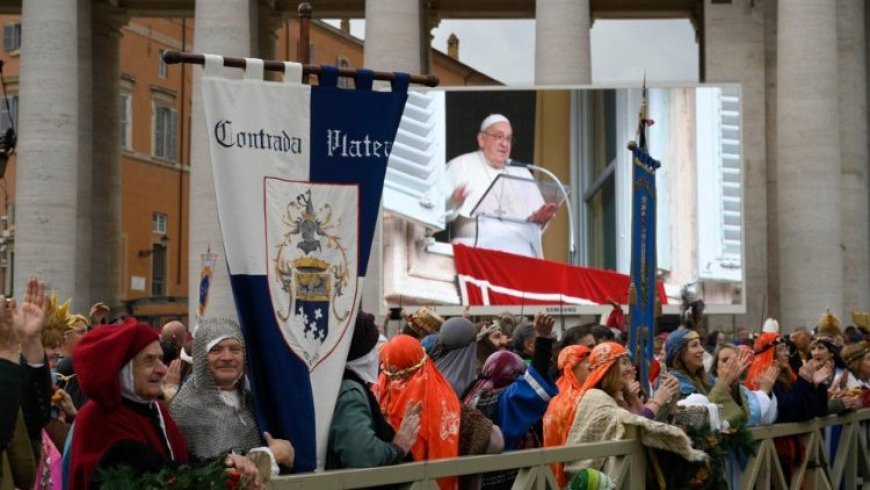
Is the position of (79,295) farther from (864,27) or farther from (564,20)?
(864,27)

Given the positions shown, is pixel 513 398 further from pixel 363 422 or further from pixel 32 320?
pixel 32 320

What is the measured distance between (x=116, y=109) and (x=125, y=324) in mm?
39637

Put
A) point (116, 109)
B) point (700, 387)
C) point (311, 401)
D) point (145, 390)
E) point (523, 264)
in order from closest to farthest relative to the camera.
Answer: point (145, 390)
point (311, 401)
point (700, 387)
point (523, 264)
point (116, 109)

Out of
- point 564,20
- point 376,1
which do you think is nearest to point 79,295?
point 376,1

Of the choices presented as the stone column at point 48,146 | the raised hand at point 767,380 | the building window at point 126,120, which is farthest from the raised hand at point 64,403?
the building window at point 126,120

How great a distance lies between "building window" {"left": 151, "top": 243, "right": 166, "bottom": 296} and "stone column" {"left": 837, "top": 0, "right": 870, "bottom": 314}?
26.8 meters

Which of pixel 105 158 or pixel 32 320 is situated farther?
pixel 105 158

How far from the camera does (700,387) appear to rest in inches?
441

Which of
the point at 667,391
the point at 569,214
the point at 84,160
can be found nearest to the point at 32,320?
the point at 667,391

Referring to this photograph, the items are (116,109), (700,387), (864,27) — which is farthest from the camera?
(116,109)

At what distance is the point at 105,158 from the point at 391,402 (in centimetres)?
3775

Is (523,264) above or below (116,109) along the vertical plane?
below

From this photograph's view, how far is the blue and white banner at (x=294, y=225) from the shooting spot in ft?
25.0

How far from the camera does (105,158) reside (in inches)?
1786
